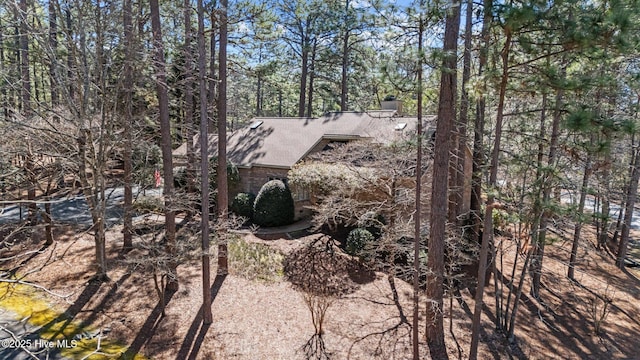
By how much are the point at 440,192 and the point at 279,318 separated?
16.6 feet

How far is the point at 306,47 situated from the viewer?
24484 mm

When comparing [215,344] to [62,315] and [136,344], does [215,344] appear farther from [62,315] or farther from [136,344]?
[62,315]

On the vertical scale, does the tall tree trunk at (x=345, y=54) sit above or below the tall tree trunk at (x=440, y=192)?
above

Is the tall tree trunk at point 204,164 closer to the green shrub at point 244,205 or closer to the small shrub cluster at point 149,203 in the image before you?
the small shrub cluster at point 149,203

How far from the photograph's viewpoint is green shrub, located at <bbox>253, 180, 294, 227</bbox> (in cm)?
1501

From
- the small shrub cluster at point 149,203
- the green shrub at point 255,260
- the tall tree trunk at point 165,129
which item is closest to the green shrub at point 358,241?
the green shrub at point 255,260

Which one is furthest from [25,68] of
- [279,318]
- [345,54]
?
[345,54]

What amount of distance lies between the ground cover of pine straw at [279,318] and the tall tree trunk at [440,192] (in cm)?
47

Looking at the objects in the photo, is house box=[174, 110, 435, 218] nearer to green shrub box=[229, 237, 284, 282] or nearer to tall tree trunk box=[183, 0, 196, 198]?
tall tree trunk box=[183, 0, 196, 198]

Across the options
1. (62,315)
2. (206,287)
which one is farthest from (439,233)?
(62,315)

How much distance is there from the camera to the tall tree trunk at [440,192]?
7.20 meters

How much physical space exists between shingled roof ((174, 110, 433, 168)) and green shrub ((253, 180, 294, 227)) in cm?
130

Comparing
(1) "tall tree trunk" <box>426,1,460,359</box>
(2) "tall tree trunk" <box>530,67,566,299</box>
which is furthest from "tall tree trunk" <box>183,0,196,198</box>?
(2) "tall tree trunk" <box>530,67,566,299</box>

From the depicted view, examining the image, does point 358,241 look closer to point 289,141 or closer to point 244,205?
point 244,205
